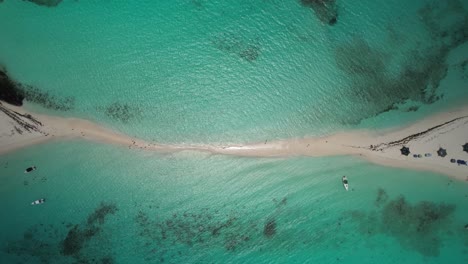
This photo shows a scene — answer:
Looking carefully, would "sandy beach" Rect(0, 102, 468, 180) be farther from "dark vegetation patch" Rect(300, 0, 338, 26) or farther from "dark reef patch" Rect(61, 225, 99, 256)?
"dark vegetation patch" Rect(300, 0, 338, 26)

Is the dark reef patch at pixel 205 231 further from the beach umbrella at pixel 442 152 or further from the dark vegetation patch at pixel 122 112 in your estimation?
the beach umbrella at pixel 442 152

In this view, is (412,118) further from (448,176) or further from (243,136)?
(243,136)

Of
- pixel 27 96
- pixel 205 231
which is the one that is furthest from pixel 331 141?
pixel 27 96

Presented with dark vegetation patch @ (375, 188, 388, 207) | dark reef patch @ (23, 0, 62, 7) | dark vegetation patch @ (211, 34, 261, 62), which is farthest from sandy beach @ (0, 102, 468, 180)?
dark reef patch @ (23, 0, 62, 7)

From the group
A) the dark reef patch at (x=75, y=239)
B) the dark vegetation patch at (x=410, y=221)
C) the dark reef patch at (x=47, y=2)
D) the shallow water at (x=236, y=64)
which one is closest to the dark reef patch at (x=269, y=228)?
the dark vegetation patch at (x=410, y=221)

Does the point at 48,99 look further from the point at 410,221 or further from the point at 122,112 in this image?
the point at 410,221

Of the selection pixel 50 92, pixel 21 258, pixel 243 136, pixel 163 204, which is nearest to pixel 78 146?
pixel 50 92
